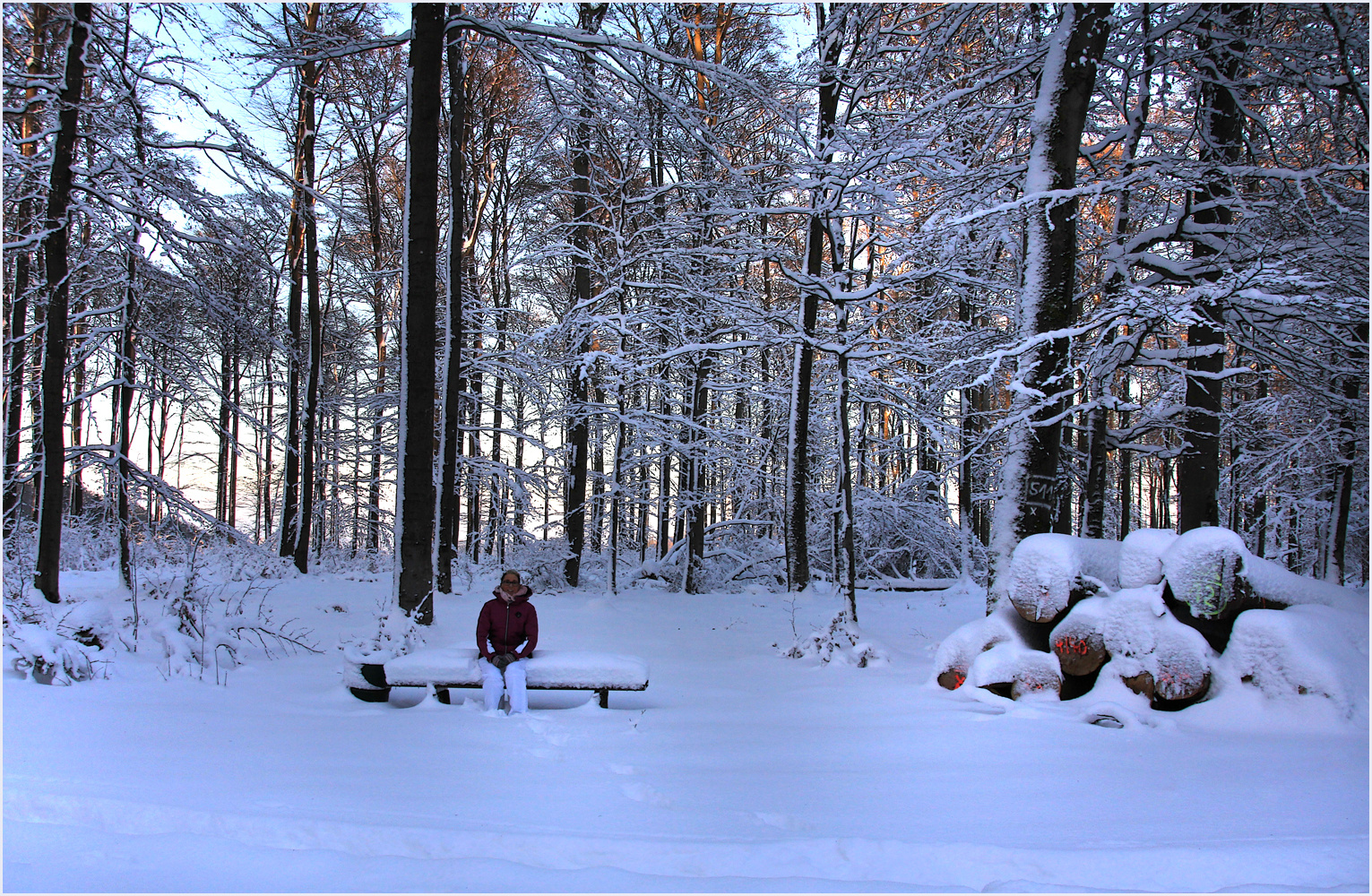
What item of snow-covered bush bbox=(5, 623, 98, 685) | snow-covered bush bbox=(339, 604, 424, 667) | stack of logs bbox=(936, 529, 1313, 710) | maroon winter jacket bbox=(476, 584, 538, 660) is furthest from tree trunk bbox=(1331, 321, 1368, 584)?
snow-covered bush bbox=(5, 623, 98, 685)

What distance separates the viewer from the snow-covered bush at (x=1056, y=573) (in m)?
5.74

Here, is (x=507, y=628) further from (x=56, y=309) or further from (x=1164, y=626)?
(x=56, y=309)

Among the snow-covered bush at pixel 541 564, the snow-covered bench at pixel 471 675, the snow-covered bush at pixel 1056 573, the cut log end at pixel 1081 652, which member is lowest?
the snow-covered bush at pixel 541 564

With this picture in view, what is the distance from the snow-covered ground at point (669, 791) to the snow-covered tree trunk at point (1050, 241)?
200 cm

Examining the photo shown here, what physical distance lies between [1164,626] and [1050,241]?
11.5 ft

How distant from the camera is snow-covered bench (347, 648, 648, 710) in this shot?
543 centimetres

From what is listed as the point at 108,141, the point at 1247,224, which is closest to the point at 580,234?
the point at 108,141

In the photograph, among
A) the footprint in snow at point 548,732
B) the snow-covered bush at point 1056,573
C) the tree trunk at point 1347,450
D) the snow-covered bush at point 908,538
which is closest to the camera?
the footprint in snow at point 548,732

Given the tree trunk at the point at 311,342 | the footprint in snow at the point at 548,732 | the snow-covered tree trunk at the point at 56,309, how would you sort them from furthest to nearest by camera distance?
the tree trunk at the point at 311,342
the snow-covered tree trunk at the point at 56,309
the footprint in snow at the point at 548,732

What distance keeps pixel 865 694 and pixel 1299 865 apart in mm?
3220

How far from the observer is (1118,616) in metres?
5.36

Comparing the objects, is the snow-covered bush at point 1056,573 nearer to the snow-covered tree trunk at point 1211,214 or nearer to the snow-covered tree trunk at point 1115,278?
the snow-covered tree trunk at point 1115,278

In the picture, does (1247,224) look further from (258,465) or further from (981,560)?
(258,465)

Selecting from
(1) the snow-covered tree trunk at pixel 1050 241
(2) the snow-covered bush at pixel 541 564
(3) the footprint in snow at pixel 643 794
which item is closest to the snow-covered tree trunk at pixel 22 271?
(2) the snow-covered bush at pixel 541 564
